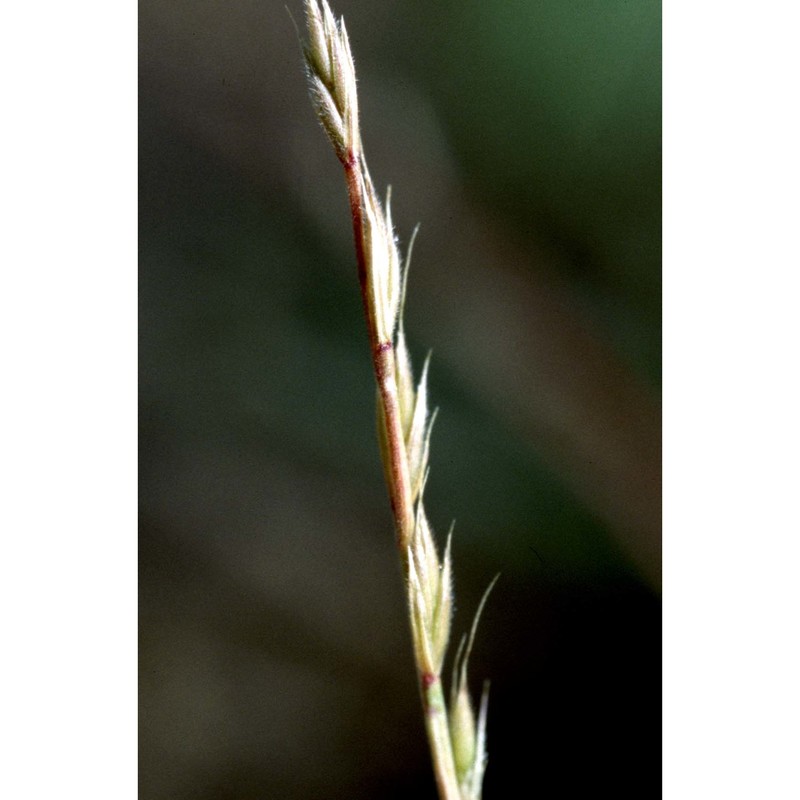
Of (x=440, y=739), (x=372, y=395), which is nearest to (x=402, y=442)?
(x=440, y=739)

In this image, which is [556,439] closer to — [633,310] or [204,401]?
[633,310]

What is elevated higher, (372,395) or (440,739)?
(372,395)

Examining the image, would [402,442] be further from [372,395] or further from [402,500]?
[372,395]

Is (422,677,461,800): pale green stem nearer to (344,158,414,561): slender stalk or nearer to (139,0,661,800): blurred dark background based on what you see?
(344,158,414,561): slender stalk

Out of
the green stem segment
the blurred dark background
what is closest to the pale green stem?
the green stem segment

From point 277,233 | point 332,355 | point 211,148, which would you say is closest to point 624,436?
point 332,355
